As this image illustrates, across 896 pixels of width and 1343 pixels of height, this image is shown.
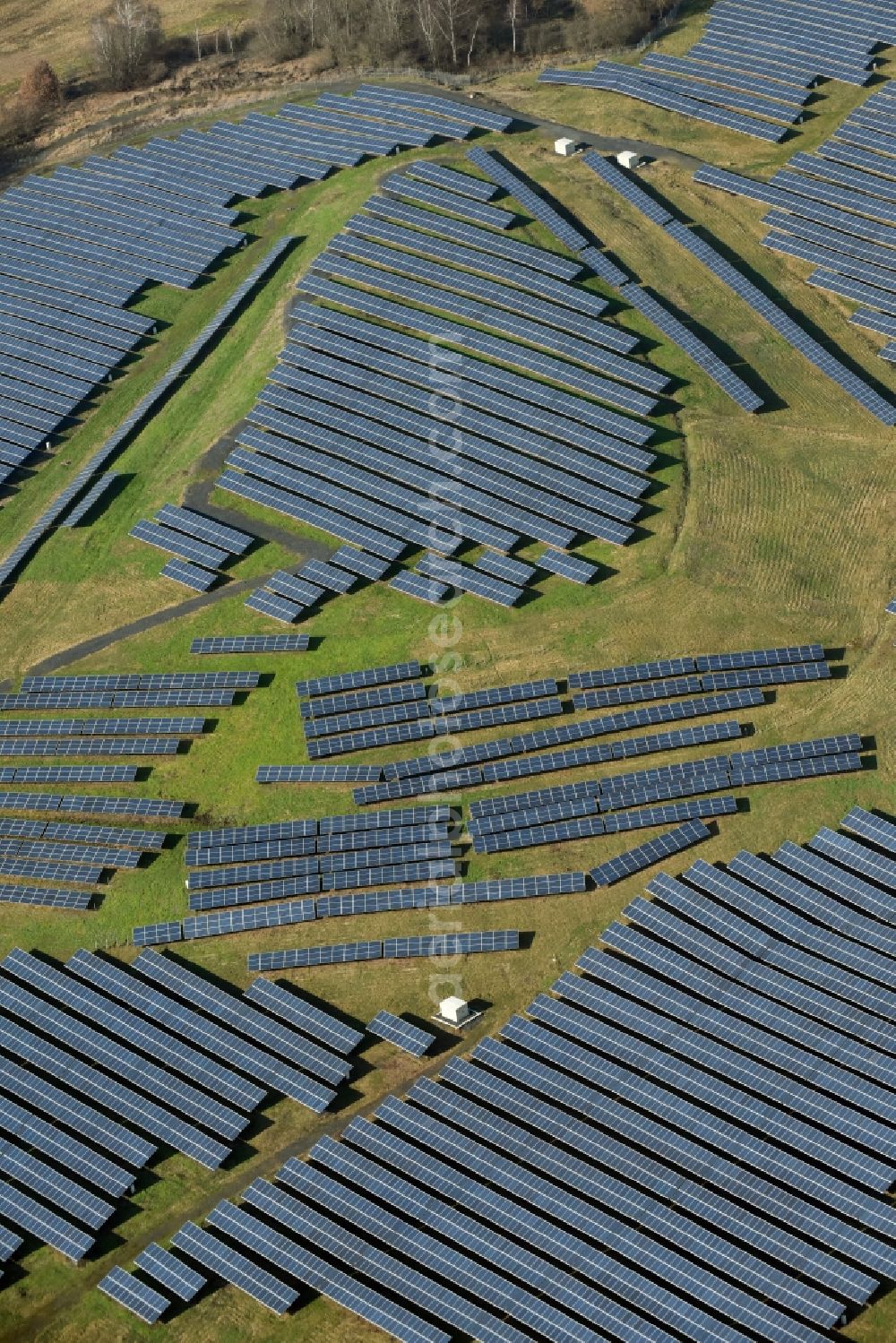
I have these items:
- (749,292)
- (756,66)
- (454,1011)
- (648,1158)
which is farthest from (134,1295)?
(756,66)

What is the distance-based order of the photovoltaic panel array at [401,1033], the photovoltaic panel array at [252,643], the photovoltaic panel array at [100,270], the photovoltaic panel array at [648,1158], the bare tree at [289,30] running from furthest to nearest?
the bare tree at [289,30]
the photovoltaic panel array at [100,270]
the photovoltaic panel array at [252,643]
the photovoltaic panel array at [401,1033]
the photovoltaic panel array at [648,1158]

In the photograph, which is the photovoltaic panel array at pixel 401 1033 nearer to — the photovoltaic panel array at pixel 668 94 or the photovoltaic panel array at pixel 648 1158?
the photovoltaic panel array at pixel 648 1158

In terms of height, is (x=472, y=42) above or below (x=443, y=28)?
below

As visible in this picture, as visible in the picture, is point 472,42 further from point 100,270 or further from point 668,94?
point 100,270

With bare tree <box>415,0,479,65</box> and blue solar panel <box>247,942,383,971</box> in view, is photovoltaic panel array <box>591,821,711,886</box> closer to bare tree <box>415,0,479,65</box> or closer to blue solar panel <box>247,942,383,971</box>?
blue solar panel <box>247,942,383,971</box>

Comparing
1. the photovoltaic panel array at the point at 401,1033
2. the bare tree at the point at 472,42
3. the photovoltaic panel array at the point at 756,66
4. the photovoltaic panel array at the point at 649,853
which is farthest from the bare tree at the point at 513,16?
the photovoltaic panel array at the point at 401,1033

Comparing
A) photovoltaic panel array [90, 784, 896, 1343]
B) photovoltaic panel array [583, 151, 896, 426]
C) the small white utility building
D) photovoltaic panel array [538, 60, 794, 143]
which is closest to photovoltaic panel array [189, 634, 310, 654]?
photovoltaic panel array [90, 784, 896, 1343]

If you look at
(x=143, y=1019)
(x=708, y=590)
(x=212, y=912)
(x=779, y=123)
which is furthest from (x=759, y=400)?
(x=143, y=1019)

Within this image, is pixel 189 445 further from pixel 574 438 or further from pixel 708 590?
pixel 708 590
